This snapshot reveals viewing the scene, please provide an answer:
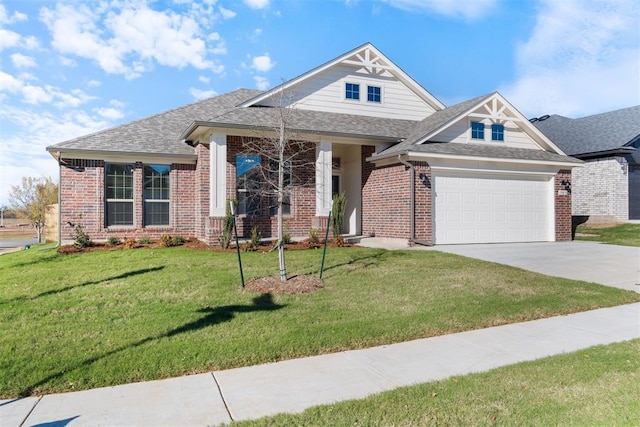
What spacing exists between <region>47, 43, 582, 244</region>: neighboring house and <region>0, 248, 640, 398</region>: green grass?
13.0 ft

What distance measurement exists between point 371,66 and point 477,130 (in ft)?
15.7

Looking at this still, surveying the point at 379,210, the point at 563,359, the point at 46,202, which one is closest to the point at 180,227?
the point at 379,210

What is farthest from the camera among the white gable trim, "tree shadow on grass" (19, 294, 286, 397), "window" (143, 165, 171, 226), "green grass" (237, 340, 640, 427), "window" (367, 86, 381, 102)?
"window" (367, 86, 381, 102)

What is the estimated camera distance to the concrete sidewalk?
355 cm

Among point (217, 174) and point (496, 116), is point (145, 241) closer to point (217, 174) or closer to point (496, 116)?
point (217, 174)

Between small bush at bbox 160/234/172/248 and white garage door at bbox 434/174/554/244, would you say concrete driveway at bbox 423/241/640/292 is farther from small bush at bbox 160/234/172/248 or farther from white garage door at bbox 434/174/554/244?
Answer: small bush at bbox 160/234/172/248

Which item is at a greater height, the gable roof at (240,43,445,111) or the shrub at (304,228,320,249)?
the gable roof at (240,43,445,111)

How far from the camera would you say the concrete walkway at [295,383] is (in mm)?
3553

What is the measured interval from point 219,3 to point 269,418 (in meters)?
9.32

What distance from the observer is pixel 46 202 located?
1145 inches

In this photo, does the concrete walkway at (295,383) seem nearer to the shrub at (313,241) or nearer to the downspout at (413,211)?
the shrub at (313,241)

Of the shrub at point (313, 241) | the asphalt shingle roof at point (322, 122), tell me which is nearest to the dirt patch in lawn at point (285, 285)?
the shrub at point (313, 241)

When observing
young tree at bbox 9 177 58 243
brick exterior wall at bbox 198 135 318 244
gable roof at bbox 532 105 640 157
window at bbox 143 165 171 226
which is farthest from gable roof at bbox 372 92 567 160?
young tree at bbox 9 177 58 243

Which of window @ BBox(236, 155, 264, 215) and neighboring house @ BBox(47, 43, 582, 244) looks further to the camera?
window @ BBox(236, 155, 264, 215)
